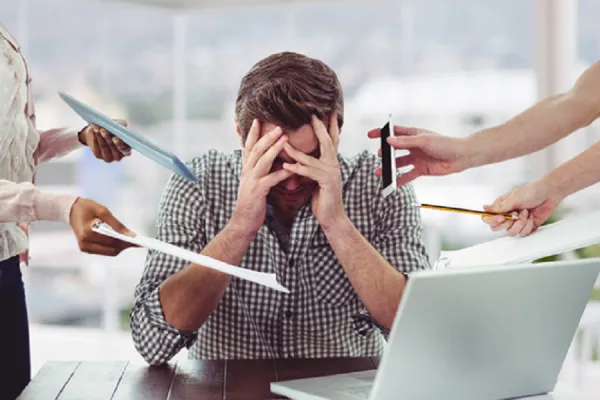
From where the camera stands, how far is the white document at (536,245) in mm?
1333

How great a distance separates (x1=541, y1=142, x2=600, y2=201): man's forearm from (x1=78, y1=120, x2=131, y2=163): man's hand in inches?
32.8

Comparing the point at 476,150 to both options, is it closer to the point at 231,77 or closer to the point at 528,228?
the point at 528,228

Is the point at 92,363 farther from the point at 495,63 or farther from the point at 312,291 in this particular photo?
the point at 495,63

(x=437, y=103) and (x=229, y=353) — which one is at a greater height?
(x=437, y=103)

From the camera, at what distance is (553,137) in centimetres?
182

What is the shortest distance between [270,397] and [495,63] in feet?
15.5

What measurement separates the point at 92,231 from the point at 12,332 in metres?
0.66

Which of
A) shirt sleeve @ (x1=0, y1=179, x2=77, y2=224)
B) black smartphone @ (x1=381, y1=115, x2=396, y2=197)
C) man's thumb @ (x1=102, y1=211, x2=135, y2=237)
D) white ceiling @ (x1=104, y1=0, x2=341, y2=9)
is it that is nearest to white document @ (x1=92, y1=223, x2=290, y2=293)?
man's thumb @ (x1=102, y1=211, x2=135, y2=237)

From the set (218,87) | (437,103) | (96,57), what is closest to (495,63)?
(437,103)

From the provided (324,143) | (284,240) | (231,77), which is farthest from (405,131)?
(231,77)

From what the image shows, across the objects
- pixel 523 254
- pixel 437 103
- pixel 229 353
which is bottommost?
pixel 229 353

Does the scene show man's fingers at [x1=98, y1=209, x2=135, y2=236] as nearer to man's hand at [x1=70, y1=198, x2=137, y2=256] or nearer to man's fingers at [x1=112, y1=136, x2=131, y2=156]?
man's hand at [x1=70, y1=198, x2=137, y2=256]

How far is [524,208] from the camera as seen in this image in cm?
162

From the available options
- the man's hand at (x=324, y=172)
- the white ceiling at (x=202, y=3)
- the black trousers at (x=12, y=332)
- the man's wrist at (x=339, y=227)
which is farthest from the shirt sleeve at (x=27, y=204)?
the white ceiling at (x=202, y=3)
